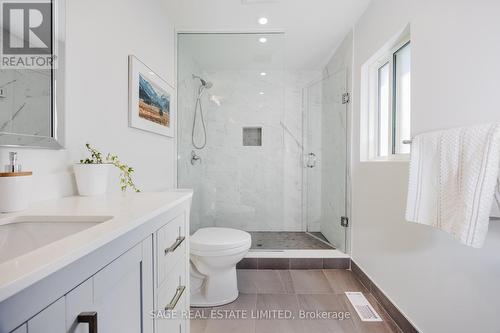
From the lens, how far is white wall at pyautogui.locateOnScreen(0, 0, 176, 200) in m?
0.97

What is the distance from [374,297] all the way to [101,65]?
230 cm

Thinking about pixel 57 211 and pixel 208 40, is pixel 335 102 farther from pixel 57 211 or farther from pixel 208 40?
pixel 57 211

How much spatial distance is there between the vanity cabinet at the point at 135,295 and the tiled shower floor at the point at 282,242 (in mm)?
1347

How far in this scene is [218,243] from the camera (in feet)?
5.56

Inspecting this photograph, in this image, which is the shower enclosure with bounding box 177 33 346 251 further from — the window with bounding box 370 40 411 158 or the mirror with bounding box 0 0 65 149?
the mirror with bounding box 0 0 65 149

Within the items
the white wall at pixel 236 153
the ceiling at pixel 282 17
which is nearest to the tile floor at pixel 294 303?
the white wall at pixel 236 153

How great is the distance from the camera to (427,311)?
1.28 metres

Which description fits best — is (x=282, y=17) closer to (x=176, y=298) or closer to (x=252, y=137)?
(x=252, y=137)

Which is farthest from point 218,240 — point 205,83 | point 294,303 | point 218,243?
point 205,83

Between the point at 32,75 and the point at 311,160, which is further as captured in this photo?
the point at 311,160

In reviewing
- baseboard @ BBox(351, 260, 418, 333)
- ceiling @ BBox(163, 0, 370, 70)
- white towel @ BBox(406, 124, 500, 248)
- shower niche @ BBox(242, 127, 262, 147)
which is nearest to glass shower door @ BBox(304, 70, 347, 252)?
baseboard @ BBox(351, 260, 418, 333)

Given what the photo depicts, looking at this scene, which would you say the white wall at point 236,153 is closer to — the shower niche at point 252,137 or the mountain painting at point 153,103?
the shower niche at point 252,137

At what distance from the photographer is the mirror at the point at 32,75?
77 centimetres

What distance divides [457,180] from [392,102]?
1105 mm
